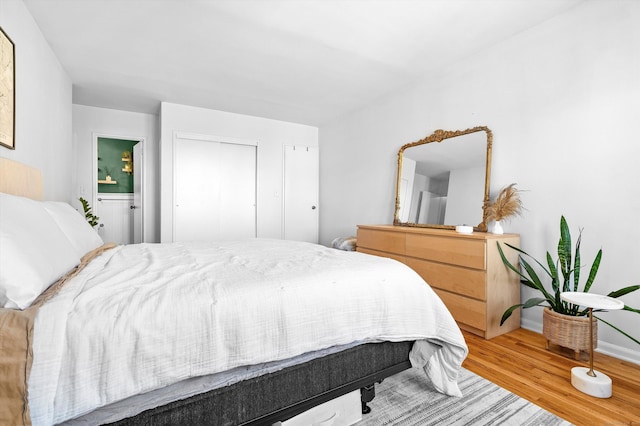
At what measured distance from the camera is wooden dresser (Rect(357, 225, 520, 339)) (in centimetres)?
239

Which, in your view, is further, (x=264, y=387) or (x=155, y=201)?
(x=155, y=201)

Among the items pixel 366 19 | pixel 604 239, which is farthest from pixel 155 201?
pixel 604 239

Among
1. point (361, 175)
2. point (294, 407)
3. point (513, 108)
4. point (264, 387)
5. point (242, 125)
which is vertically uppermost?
point (242, 125)

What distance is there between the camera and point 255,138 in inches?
198

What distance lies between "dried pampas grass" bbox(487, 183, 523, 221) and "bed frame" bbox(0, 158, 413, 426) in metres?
1.72

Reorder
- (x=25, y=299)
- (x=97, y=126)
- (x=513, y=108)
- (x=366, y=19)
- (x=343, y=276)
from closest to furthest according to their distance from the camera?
(x=25, y=299) → (x=343, y=276) → (x=366, y=19) → (x=513, y=108) → (x=97, y=126)

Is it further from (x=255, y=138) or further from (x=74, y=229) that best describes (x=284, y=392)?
(x=255, y=138)

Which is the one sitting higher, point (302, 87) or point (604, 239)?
point (302, 87)

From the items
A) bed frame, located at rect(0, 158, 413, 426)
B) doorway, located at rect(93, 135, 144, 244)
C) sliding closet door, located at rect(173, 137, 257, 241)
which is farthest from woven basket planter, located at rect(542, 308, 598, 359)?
doorway, located at rect(93, 135, 144, 244)

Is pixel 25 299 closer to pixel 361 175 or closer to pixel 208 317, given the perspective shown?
pixel 208 317

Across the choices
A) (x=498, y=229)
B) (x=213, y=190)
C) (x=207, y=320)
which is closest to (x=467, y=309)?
(x=498, y=229)

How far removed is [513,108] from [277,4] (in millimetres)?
2210

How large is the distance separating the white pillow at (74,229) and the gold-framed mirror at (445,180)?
3.06 m

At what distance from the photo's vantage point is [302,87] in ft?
12.6
